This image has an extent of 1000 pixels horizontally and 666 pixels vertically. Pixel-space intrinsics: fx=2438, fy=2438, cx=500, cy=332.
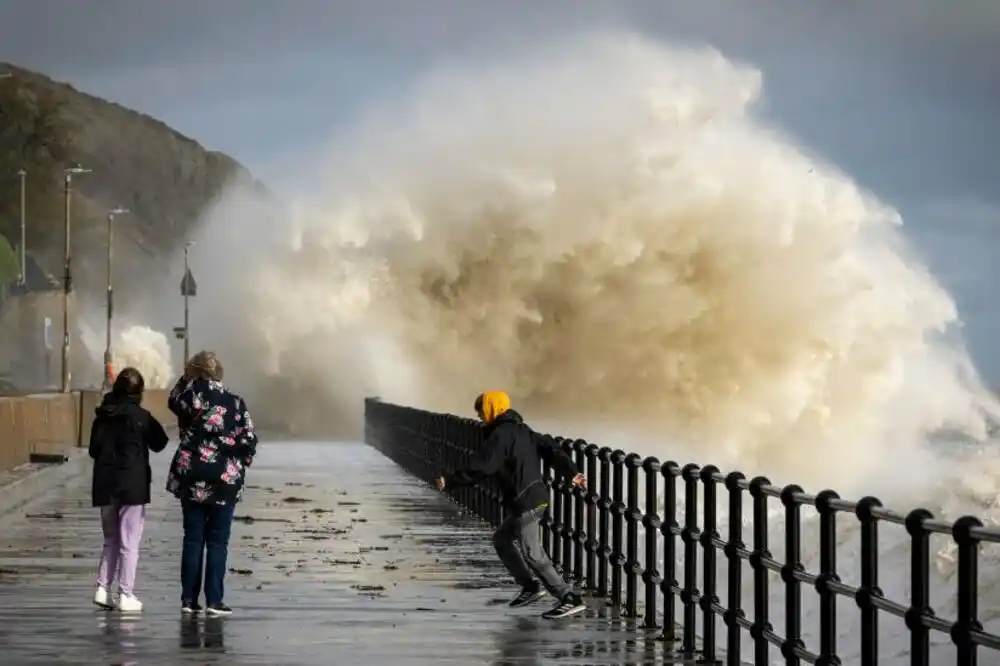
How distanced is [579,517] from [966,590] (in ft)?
33.3

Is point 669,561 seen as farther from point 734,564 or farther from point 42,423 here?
point 42,423

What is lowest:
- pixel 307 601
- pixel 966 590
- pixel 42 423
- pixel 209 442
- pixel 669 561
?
pixel 307 601

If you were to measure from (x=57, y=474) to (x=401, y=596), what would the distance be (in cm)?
2085

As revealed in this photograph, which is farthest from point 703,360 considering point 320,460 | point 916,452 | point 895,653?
point 895,653

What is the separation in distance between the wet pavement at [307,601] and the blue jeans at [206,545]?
0.28 m

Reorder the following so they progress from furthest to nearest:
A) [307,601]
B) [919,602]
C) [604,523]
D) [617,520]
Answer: [307,601]
[604,523]
[617,520]
[919,602]

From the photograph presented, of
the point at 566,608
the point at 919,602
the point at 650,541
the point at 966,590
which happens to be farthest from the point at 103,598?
the point at 966,590

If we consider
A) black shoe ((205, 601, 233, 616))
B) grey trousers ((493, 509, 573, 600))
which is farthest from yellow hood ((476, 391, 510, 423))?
black shoe ((205, 601, 233, 616))

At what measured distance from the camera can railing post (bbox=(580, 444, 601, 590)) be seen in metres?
18.5

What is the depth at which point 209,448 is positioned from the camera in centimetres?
1616

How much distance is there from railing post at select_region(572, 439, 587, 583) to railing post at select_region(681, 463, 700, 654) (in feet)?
11.7

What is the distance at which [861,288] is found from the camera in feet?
285

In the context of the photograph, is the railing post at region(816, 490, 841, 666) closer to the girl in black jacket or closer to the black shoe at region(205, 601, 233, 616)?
the girl in black jacket

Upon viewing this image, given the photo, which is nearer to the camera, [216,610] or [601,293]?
[216,610]
